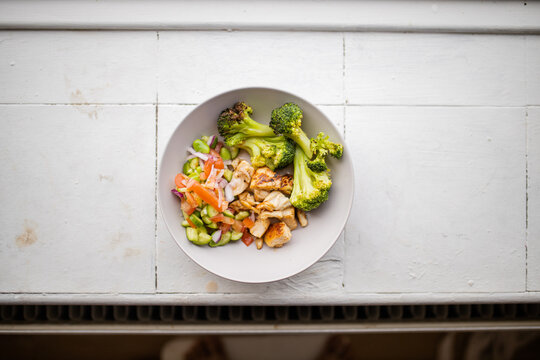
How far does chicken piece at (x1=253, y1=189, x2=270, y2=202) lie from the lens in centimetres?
122

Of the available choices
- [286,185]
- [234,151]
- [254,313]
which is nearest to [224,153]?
[234,151]

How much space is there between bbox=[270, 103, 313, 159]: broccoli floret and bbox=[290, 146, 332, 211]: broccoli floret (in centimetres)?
7

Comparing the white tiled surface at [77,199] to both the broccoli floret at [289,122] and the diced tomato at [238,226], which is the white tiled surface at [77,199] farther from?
the broccoli floret at [289,122]

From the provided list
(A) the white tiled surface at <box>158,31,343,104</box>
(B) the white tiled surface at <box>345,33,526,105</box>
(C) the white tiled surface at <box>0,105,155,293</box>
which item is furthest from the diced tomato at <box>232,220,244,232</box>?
(B) the white tiled surface at <box>345,33,526,105</box>

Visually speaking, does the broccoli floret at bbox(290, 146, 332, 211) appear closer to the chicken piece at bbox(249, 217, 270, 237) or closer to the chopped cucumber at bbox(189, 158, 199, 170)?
the chicken piece at bbox(249, 217, 270, 237)

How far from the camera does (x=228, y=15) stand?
1.43 m

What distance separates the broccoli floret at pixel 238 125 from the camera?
119 centimetres

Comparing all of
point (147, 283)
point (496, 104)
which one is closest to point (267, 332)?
point (147, 283)

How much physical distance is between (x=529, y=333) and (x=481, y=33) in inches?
→ 55.9

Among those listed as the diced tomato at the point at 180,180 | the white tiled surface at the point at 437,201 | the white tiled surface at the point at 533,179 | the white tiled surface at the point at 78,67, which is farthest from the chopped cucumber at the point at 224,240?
the white tiled surface at the point at 533,179

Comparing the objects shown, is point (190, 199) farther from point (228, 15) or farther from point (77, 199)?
point (228, 15)

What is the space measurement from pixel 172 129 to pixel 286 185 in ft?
1.88

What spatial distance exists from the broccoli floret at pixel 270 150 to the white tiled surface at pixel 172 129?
1.04ft

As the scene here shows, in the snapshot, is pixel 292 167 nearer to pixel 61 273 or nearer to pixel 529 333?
pixel 61 273
